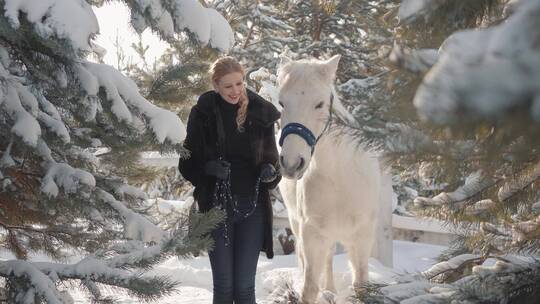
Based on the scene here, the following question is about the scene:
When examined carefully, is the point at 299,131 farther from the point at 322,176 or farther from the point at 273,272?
the point at 273,272

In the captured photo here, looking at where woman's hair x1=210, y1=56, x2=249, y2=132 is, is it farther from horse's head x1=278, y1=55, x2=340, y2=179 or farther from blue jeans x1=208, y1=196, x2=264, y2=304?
blue jeans x1=208, y1=196, x2=264, y2=304

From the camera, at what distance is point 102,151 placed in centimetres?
281

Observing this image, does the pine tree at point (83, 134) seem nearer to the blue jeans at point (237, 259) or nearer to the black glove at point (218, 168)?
the black glove at point (218, 168)

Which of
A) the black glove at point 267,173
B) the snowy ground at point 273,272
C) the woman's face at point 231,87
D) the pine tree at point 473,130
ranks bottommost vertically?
the snowy ground at point 273,272

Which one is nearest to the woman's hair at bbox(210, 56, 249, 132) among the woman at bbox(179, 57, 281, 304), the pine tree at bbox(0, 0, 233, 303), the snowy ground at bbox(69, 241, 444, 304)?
the woman at bbox(179, 57, 281, 304)

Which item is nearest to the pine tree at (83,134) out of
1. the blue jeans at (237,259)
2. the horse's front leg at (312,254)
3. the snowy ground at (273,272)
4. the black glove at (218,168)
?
the black glove at (218,168)

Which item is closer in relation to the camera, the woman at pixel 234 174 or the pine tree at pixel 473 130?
the pine tree at pixel 473 130

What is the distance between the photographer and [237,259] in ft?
10.2

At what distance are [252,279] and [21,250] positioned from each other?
1265mm

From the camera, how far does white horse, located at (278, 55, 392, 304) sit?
3.18 meters

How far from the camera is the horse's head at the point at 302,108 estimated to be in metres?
3.02

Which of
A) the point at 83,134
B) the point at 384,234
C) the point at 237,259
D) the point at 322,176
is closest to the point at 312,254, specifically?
the point at 322,176

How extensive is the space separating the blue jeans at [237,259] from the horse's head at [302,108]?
39cm

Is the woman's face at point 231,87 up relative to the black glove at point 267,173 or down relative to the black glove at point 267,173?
up
